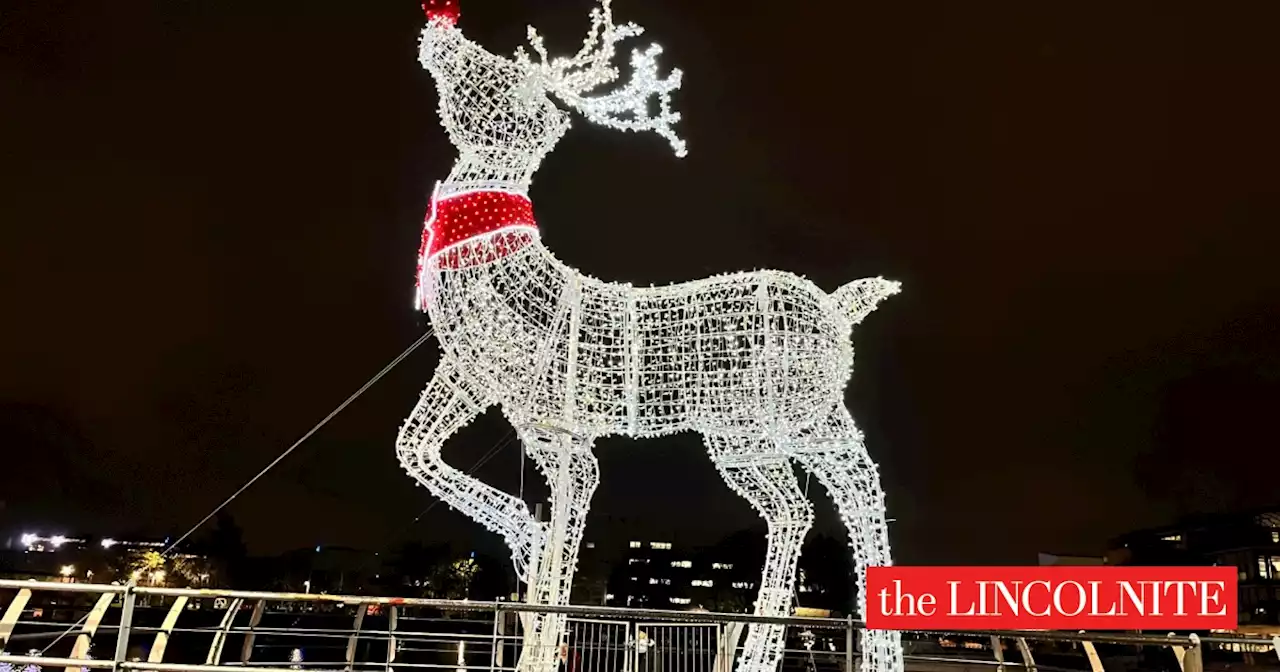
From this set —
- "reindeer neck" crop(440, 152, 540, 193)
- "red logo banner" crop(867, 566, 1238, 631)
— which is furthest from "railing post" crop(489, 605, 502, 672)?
"reindeer neck" crop(440, 152, 540, 193)

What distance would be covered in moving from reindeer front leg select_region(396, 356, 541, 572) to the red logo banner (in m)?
1.97

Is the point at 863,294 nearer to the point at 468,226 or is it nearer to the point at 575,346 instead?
the point at 575,346

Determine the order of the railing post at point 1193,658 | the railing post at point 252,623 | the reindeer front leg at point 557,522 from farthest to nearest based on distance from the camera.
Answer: the reindeer front leg at point 557,522 < the railing post at point 252,623 < the railing post at point 1193,658

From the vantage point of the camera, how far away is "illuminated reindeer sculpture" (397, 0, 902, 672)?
4660 mm

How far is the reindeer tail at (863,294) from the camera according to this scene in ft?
16.5

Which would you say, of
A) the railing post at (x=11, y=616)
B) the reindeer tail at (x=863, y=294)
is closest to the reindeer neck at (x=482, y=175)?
the reindeer tail at (x=863, y=294)

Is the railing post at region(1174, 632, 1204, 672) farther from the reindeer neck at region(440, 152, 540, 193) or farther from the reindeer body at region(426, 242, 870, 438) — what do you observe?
the reindeer neck at region(440, 152, 540, 193)

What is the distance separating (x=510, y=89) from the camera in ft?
15.6

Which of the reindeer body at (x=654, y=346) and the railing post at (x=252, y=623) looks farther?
the reindeer body at (x=654, y=346)

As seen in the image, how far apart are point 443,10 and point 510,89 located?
1.70ft

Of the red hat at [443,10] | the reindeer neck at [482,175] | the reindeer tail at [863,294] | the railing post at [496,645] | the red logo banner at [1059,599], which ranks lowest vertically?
the railing post at [496,645]

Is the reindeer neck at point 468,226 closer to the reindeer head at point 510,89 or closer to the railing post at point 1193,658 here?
the reindeer head at point 510,89

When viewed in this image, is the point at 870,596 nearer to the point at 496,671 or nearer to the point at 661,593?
the point at 496,671

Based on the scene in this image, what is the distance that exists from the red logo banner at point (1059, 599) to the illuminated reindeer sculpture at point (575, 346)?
51.3 inches
